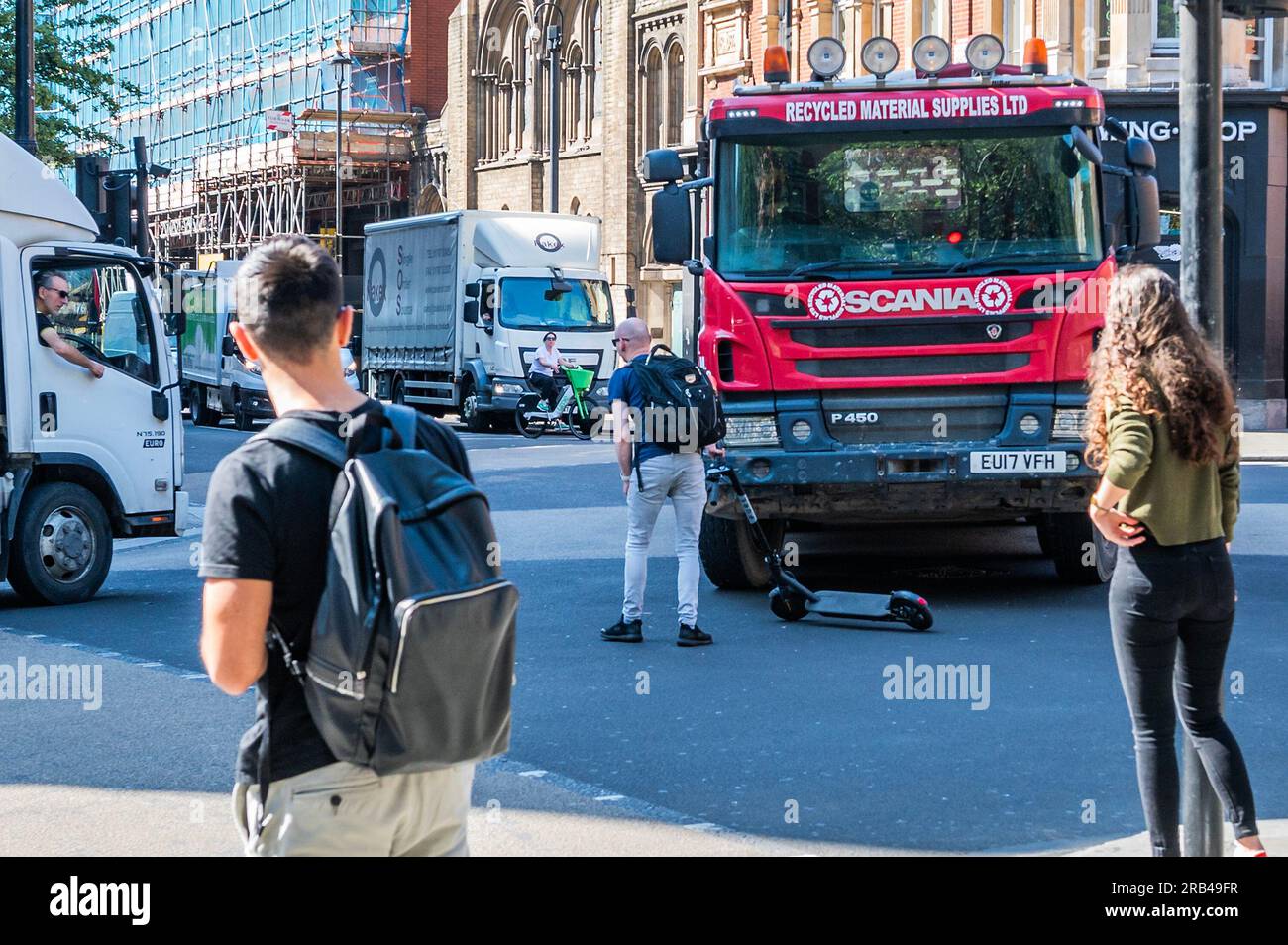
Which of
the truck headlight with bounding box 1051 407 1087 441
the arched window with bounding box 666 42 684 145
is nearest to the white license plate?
the truck headlight with bounding box 1051 407 1087 441

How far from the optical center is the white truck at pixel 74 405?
39.6 feet

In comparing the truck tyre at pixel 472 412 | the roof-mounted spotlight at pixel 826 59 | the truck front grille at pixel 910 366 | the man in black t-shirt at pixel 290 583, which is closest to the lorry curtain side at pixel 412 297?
the truck tyre at pixel 472 412

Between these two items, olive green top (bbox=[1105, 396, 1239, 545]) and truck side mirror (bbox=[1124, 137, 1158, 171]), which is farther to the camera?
truck side mirror (bbox=[1124, 137, 1158, 171])

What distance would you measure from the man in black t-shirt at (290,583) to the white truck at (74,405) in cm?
927

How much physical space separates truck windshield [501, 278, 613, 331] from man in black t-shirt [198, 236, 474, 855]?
2781 cm

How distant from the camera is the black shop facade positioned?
29484mm

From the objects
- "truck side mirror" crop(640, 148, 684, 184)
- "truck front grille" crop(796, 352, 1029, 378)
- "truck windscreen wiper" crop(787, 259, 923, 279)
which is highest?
"truck side mirror" crop(640, 148, 684, 184)

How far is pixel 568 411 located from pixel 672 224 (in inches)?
735

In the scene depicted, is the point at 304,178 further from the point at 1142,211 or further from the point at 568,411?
the point at 1142,211

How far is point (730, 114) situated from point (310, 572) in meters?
9.17

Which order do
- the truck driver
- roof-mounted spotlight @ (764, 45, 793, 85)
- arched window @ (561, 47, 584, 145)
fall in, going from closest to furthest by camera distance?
the truck driver, roof-mounted spotlight @ (764, 45, 793, 85), arched window @ (561, 47, 584, 145)

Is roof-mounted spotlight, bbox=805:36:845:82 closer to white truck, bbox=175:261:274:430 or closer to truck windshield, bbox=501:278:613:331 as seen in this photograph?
truck windshield, bbox=501:278:613:331
